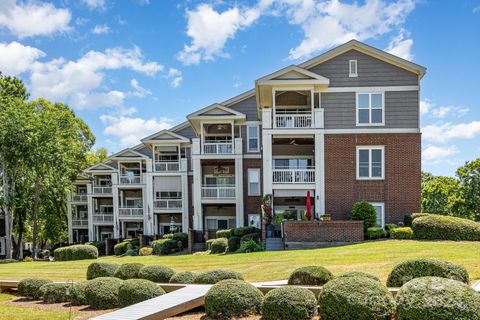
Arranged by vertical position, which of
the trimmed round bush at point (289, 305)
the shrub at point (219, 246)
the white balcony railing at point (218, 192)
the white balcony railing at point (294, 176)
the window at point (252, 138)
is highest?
the window at point (252, 138)

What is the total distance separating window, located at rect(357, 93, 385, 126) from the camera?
23.1 meters

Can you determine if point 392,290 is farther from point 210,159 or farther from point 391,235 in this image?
point 210,159

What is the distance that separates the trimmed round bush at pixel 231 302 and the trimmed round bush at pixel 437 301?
3.32 metres

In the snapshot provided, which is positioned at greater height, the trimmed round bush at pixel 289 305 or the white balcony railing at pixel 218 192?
the white balcony railing at pixel 218 192

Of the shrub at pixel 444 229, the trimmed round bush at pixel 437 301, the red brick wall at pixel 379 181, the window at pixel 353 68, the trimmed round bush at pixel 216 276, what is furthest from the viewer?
the window at pixel 353 68

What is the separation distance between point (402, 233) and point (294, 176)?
6641 mm

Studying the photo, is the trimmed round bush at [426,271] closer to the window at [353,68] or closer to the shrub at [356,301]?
the shrub at [356,301]

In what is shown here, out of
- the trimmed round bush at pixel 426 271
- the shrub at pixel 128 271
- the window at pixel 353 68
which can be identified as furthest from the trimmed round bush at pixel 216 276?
the window at pixel 353 68

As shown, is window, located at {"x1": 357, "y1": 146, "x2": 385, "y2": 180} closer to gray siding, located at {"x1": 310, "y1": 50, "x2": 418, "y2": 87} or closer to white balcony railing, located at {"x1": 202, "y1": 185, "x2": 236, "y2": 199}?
gray siding, located at {"x1": 310, "y1": 50, "x2": 418, "y2": 87}

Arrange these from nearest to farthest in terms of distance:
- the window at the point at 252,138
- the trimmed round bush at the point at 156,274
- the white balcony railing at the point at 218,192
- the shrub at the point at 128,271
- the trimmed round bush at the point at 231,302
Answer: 1. the trimmed round bush at the point at 231,302
2. the trimmed round bush at the point at 156,274
3. the shrub at the point at 128,271
4. the white balcony railing at the point at 218,192
5. the window at the point at 252,138

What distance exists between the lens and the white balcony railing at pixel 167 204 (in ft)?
111

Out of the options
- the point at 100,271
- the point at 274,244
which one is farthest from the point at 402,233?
the point at 100,271

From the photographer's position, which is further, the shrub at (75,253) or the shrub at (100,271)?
the shrub at (75,253)

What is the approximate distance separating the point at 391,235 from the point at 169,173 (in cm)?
1955
